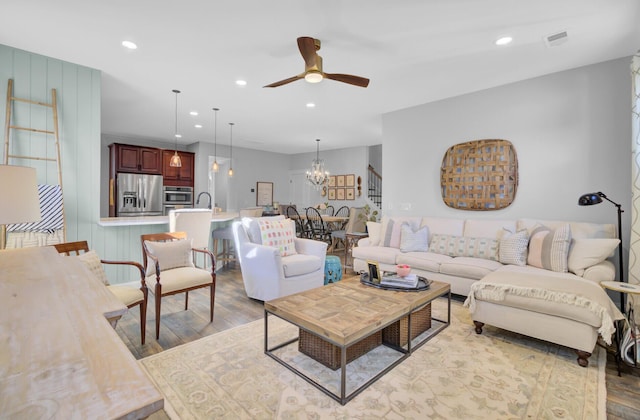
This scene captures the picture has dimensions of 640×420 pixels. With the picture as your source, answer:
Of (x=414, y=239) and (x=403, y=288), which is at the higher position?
(x=414, y=239)

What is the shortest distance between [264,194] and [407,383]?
26.0ft

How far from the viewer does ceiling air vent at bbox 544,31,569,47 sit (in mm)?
2691

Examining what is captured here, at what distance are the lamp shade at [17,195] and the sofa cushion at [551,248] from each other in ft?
13.3

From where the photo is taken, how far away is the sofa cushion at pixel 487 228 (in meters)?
3.59

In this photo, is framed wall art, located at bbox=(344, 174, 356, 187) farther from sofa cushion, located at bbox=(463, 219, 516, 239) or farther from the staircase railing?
sofa cushion, located at bbox=(463, 219, 516, 239)

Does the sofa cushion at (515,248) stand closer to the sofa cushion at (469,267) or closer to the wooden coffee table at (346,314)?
the sofa cushion at (469,267)

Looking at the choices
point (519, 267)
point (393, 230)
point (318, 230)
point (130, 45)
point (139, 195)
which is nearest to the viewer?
point (130, 45)

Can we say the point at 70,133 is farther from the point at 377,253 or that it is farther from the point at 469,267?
the point at 469,267

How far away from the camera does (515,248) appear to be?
3242mm

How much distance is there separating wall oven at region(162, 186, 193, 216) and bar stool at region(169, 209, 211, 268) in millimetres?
3878

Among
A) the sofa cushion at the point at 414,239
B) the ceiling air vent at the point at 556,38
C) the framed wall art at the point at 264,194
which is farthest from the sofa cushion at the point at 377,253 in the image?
the framed wall art at the point at 264,194

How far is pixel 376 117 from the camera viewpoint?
17.8ft

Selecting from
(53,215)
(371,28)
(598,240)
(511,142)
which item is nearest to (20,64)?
(53,215)

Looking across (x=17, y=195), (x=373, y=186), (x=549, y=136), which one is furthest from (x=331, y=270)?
(x=373, y=186)
